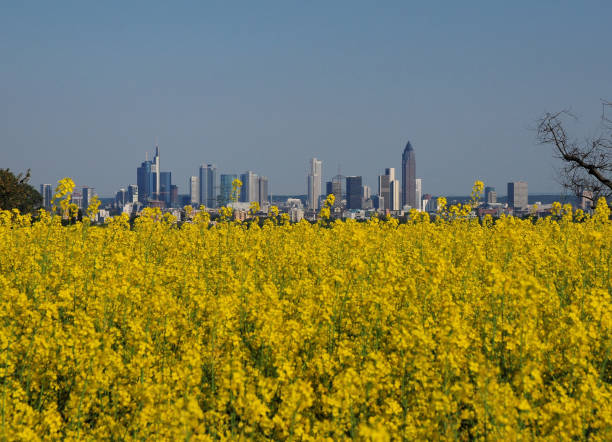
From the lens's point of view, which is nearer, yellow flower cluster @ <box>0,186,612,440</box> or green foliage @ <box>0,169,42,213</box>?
yellow flower cluster @ <box>0,186,612,440</box>

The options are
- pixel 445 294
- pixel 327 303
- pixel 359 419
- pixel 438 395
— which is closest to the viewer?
pixel 438 395

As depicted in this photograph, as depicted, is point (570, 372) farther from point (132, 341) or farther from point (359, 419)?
point (132, 341)

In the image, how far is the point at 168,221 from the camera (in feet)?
55.5

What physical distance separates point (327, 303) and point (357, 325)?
53 centimetres

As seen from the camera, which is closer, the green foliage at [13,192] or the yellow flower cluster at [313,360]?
the yellow flower cluster at [313,360]

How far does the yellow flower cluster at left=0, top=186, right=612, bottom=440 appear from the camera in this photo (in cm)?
328

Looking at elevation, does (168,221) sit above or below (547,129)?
below

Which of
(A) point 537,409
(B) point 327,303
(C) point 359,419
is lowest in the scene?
(C) point 359,419

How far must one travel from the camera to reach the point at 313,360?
416cm

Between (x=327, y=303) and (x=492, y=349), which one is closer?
(x=492, y=349)

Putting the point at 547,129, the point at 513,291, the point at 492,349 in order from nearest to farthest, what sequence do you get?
the point at 513,291, the point at 492,349, the point at 547,129

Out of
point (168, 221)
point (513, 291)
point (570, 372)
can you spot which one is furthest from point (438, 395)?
point (168, 221)

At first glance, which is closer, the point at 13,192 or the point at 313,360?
the point at 313,360

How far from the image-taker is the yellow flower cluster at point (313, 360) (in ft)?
10.8
